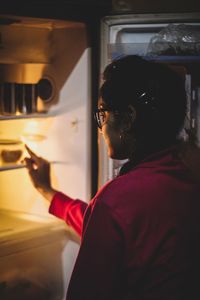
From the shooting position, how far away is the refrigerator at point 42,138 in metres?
2.00

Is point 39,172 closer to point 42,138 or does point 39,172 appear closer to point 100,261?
point 42,138

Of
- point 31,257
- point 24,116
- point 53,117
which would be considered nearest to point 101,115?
point 24,116

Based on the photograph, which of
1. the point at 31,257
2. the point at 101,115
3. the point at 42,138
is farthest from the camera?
the point at 42,138

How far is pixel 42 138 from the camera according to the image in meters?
2.20

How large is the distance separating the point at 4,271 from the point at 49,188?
0.36m

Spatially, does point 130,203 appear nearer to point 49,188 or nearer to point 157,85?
point 157,85

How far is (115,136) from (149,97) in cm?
17

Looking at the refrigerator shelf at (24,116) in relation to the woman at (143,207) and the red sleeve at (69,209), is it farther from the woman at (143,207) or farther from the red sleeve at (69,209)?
the woman at (143,207)

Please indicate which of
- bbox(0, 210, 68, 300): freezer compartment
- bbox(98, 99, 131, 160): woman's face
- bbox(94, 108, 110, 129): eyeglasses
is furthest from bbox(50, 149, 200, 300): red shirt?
bbox(0, 210, 68, 300): freezer compartment

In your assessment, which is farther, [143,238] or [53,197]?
[53,197]

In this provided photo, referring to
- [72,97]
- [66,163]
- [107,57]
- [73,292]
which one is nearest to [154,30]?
[107,57]

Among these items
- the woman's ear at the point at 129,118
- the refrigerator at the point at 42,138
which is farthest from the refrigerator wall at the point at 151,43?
the woman's ear at the point at 129,118

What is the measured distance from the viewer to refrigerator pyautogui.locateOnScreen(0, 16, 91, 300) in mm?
1999

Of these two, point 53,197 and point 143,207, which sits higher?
point 143,207
